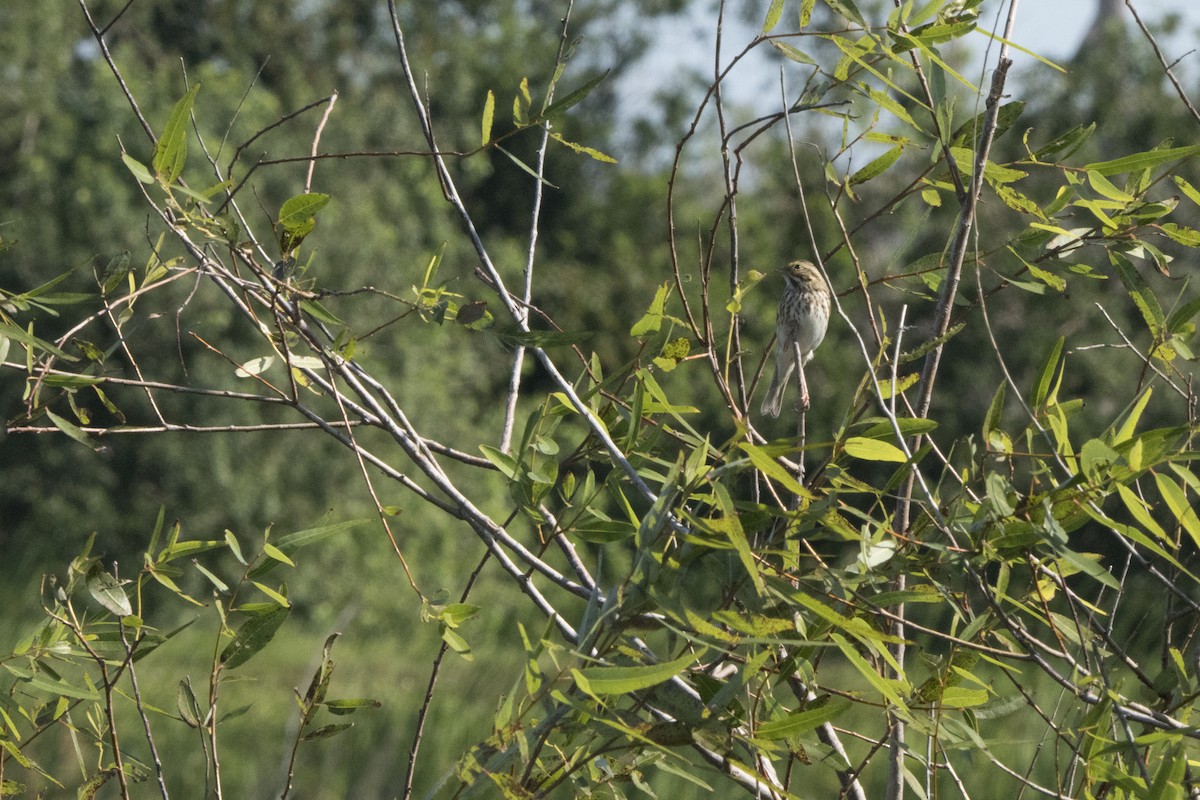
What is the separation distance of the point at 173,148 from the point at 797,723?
30.4 inches

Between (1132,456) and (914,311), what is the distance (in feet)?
26.2

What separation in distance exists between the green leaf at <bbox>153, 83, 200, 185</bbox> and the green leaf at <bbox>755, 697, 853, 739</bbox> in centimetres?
73

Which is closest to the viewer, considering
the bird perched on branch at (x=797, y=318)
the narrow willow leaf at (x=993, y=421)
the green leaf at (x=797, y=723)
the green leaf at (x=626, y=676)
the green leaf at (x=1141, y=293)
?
the green leaf at (x=626, y=676)

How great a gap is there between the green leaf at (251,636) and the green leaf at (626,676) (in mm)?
471

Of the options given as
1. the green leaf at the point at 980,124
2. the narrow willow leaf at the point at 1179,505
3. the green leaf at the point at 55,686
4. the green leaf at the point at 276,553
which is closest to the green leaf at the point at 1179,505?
the narrow willow leaf at the point at 1179,505

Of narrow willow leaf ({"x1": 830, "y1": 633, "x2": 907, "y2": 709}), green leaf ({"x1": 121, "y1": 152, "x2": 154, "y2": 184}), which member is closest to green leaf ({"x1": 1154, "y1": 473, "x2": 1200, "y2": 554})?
narrow willow leaf ({"x1": 830, "y1": 633, "x2": 907, "y2": 709})

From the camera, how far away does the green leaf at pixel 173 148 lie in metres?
1.27

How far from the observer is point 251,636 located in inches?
→ 54.4

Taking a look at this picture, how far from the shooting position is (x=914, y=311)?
351 inches

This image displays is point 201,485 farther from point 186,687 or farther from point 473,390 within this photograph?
point 186,687

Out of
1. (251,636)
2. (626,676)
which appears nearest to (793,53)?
(626,676)

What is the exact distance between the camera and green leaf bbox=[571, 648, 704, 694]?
3.30 ft

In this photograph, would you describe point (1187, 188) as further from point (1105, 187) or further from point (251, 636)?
point (251, 636)

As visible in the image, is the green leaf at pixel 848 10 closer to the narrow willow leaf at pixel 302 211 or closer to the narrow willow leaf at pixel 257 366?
the narrow willow leaf at pixel 302 211
